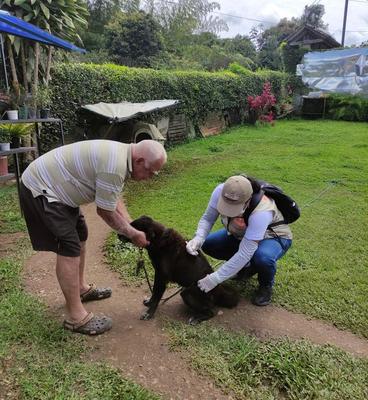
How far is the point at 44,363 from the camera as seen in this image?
2.60 metres

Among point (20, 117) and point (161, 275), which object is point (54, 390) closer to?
point (161, 275)

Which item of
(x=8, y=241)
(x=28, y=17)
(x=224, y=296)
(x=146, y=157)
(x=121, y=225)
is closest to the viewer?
(x=146, y=157)

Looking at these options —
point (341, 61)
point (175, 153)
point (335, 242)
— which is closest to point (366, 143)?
point (175, 153)

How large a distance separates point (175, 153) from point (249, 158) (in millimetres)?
2153

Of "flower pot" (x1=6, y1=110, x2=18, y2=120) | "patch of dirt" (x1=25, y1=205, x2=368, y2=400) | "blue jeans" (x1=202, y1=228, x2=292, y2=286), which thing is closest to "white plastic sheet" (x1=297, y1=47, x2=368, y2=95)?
"flower pot" (x1=6, y1=110, x2=18, y2=120)

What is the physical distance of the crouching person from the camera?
3051 millimetres

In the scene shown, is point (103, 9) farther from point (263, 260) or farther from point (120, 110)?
point (263, 260)

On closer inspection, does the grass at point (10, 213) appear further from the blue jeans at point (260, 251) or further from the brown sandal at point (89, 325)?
the blue jeans at point (260, 251)

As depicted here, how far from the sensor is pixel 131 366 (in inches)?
104

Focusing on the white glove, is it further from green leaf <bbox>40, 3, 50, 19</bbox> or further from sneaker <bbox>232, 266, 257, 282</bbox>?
green leaf <bbox>40, 3, 50, 19</bbox>

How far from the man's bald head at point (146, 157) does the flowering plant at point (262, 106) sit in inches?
555

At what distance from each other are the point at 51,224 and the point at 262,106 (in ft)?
48.7

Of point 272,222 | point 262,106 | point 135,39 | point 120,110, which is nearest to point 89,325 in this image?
point 272,222

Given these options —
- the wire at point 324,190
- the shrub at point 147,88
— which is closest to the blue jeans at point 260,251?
the wire at point 324,190
